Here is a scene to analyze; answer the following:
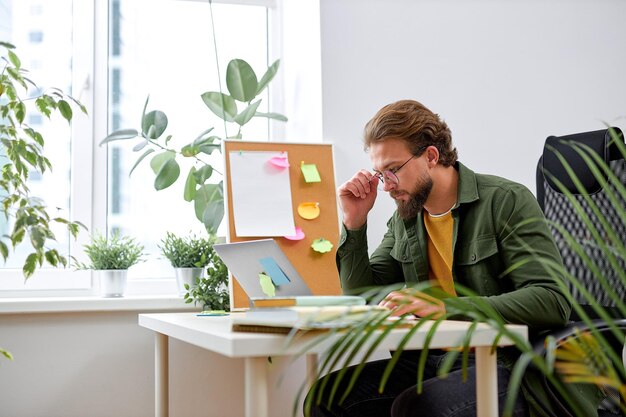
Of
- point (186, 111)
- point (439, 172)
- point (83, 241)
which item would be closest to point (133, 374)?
point (83, 241)

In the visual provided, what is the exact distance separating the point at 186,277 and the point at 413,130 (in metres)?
1.08

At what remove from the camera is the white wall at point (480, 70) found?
9.05 feet

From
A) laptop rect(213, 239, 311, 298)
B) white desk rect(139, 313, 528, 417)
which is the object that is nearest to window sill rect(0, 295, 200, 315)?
laptop rect(213, 239, 311, 298)

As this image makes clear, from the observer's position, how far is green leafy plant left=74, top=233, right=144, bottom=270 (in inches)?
106

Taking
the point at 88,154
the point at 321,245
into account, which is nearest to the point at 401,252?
the point at 321,245

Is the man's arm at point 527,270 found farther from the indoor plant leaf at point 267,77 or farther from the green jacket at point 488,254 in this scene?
the indoor plant leaf at point 267,77

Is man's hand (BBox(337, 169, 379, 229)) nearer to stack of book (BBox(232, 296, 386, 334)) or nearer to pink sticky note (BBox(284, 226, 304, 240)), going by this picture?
pink sticky note (BBox(284, 226, 304, 240))

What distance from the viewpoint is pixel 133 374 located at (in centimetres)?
262

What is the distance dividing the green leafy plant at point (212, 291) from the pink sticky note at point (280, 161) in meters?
0.39

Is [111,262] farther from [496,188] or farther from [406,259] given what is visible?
[496,188]

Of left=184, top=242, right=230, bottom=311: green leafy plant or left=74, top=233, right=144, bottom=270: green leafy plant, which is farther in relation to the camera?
left=74, top=233, right=144, bottom=270: green leafy plant

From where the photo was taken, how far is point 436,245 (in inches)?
78.9

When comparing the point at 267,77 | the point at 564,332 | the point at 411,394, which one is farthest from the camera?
the point at 267,77

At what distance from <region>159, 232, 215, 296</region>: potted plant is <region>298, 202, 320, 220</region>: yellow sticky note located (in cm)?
39
